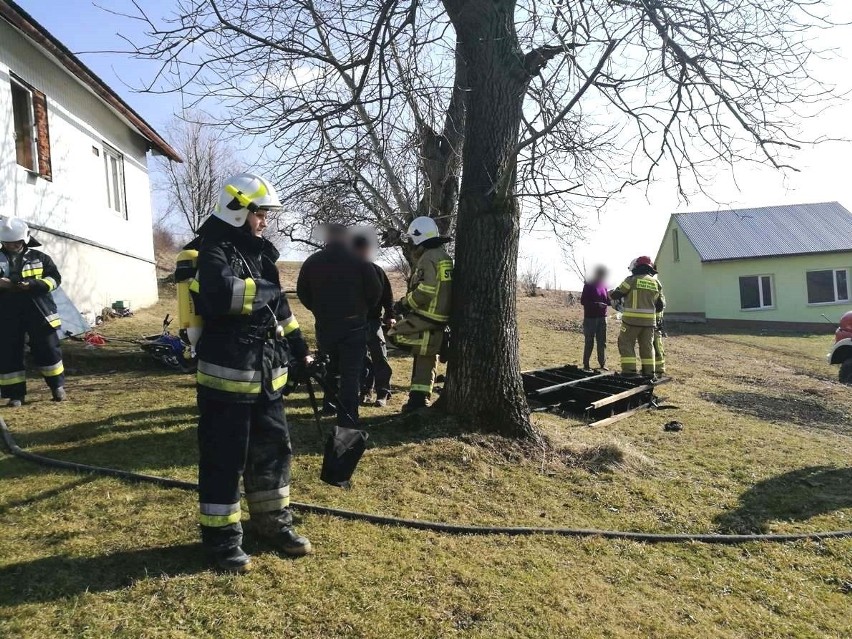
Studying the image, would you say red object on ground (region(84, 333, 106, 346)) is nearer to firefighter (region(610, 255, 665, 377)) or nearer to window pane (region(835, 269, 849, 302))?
firefighter (region(610, 255, 665, 377))

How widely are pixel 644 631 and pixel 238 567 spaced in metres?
2.04

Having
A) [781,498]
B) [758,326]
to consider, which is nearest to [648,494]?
[781,498]

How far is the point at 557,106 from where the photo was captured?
17.6 feet

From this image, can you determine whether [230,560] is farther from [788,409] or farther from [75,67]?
[75,67]

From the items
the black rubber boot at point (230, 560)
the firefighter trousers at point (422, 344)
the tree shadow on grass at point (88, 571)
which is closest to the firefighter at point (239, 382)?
the black rubber boot at point (230, 560)

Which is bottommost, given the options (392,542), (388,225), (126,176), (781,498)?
(781,498)

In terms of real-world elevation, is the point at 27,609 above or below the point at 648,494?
above

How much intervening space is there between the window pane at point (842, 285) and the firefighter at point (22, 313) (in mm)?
27324

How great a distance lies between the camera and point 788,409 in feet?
29.0

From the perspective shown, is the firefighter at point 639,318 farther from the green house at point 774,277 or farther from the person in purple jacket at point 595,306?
the green house at point 774,277

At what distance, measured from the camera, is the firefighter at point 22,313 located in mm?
6082

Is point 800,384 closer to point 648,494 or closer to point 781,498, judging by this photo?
point 781,498

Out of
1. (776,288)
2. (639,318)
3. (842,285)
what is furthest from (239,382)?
(842,285)

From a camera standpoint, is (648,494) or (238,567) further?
(648,494)
